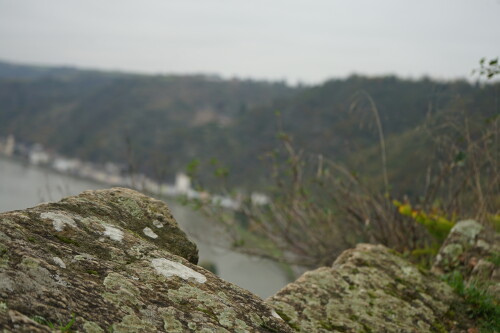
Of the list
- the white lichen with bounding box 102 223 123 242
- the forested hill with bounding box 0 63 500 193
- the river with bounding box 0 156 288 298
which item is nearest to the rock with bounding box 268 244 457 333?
the white lichen with bounding box 102 223 123 242

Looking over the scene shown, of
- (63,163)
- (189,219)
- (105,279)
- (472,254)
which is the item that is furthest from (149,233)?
(63,163)

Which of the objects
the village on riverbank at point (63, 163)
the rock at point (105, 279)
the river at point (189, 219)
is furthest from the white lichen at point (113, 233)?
the village on riverbank at point (63, 163)

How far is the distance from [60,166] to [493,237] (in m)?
110

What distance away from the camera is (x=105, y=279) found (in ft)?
6.64

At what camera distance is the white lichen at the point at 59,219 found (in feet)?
7.38

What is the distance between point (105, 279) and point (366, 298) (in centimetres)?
184

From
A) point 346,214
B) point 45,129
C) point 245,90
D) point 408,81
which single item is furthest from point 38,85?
point 346,214

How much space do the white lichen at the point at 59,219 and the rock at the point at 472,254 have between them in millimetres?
2893

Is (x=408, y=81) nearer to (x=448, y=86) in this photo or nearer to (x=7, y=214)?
(x=448, y=86)

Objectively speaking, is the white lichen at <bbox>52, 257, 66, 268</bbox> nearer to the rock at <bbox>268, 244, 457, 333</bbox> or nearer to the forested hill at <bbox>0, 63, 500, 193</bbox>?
the rock at <bbox>268, 244, 457, 333</bbox>

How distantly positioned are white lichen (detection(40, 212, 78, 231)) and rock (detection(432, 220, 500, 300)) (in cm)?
289

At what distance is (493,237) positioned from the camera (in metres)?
4.28

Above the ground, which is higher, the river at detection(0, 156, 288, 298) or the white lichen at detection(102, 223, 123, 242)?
the white lichen at detection(102, 223, 123, 242)

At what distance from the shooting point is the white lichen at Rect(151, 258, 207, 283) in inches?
89.8
